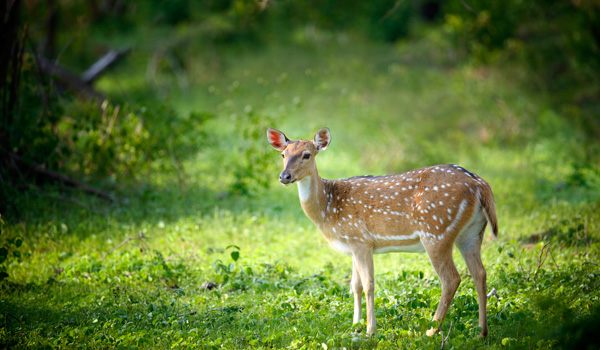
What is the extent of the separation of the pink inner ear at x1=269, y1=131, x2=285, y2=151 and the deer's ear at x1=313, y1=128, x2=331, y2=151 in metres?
0.41

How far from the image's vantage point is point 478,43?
1451 cm

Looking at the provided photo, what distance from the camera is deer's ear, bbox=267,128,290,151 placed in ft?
20.3

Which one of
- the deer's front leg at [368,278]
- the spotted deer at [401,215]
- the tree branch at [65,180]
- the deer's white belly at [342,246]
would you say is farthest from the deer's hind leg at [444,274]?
the tree branch at [65,180]

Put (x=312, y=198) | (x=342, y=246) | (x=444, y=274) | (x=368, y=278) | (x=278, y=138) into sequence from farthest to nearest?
1. (x=278, y=138)
2. (x=312, y=198)
3. (x=342, y=246)
4. (x=368, y=278)
5. (x=444, y=274)

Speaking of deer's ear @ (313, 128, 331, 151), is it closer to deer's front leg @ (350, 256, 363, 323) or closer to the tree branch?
deer's front leg @ (350, 256, 363, 323)

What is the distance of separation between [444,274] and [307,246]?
298 centimetres

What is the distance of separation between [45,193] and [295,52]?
1210 cm

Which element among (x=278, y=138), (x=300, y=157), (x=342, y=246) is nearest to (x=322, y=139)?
(x=300, y=157)

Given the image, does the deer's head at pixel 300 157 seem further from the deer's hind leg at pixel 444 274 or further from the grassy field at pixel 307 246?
the deer's hind leg at pixel 444 274

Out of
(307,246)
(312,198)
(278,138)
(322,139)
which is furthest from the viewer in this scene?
(307,246)

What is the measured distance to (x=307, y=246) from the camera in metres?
7.84

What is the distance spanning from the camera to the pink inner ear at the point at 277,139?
6.22 metres

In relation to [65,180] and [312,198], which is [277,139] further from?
[65,180]

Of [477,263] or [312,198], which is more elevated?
[312,198]
